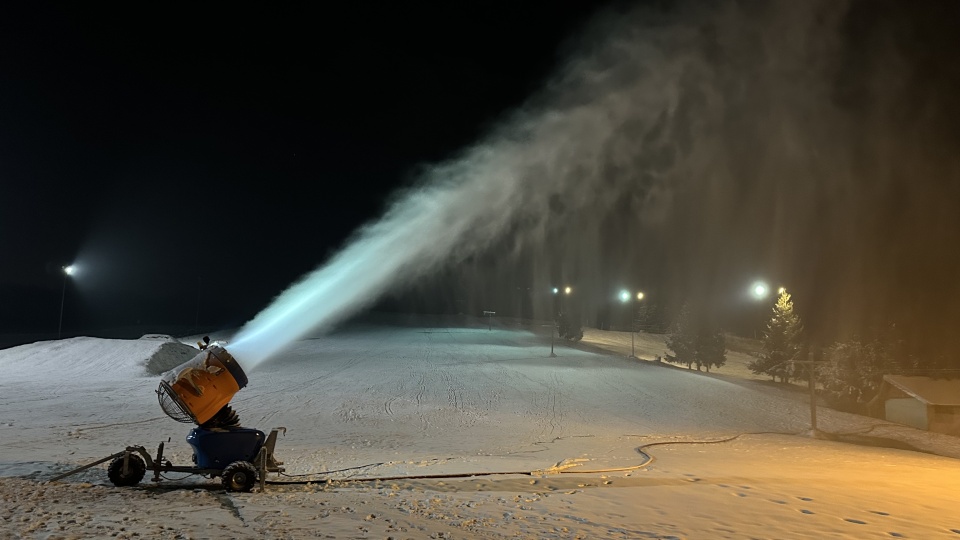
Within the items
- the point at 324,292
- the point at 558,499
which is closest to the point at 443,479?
the point at 558,499

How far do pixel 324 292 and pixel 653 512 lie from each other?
16.5m

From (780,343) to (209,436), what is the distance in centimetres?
6089

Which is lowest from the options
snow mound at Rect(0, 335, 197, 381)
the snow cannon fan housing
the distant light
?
snow mound at Rect(0, 335, 197, 381)

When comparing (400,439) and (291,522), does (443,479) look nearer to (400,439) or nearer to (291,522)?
(291,522)

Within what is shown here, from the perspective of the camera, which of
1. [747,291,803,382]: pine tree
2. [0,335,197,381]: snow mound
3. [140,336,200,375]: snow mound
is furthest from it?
[747,291,803,382]: pine tree

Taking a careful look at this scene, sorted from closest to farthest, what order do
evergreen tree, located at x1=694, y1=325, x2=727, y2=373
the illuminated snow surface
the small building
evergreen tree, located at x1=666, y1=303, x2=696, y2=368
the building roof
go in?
the illuminated snow surface
the small building
the building roof
evergreen tree, located at x1=694, y1=325, x2=727, y2=373
evergreen tree, located at x1=666, y1=303, x2=696, y2=368

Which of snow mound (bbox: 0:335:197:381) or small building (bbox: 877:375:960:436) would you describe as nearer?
small building (bbox: 877:375:960:436)

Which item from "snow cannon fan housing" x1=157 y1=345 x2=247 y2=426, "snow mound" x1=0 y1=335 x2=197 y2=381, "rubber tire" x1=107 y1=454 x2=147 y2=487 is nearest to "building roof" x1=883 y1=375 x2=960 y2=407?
"snow cannon fan housing" x1=157 y1=345 x2=247 y2=426

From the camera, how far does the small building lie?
30.6 meters

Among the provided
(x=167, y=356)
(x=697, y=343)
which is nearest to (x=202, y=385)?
(x=167, y=356)

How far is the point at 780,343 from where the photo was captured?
5881cm

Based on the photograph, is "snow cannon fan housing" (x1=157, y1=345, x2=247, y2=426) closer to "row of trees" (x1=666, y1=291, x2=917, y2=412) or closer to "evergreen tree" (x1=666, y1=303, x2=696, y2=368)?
"row of trees" (x1=666, y1=291, x2=917, y2=412)

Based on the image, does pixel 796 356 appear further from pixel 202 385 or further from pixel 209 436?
pixel 202 385

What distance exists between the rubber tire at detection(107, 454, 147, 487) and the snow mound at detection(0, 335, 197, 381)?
25135mm
